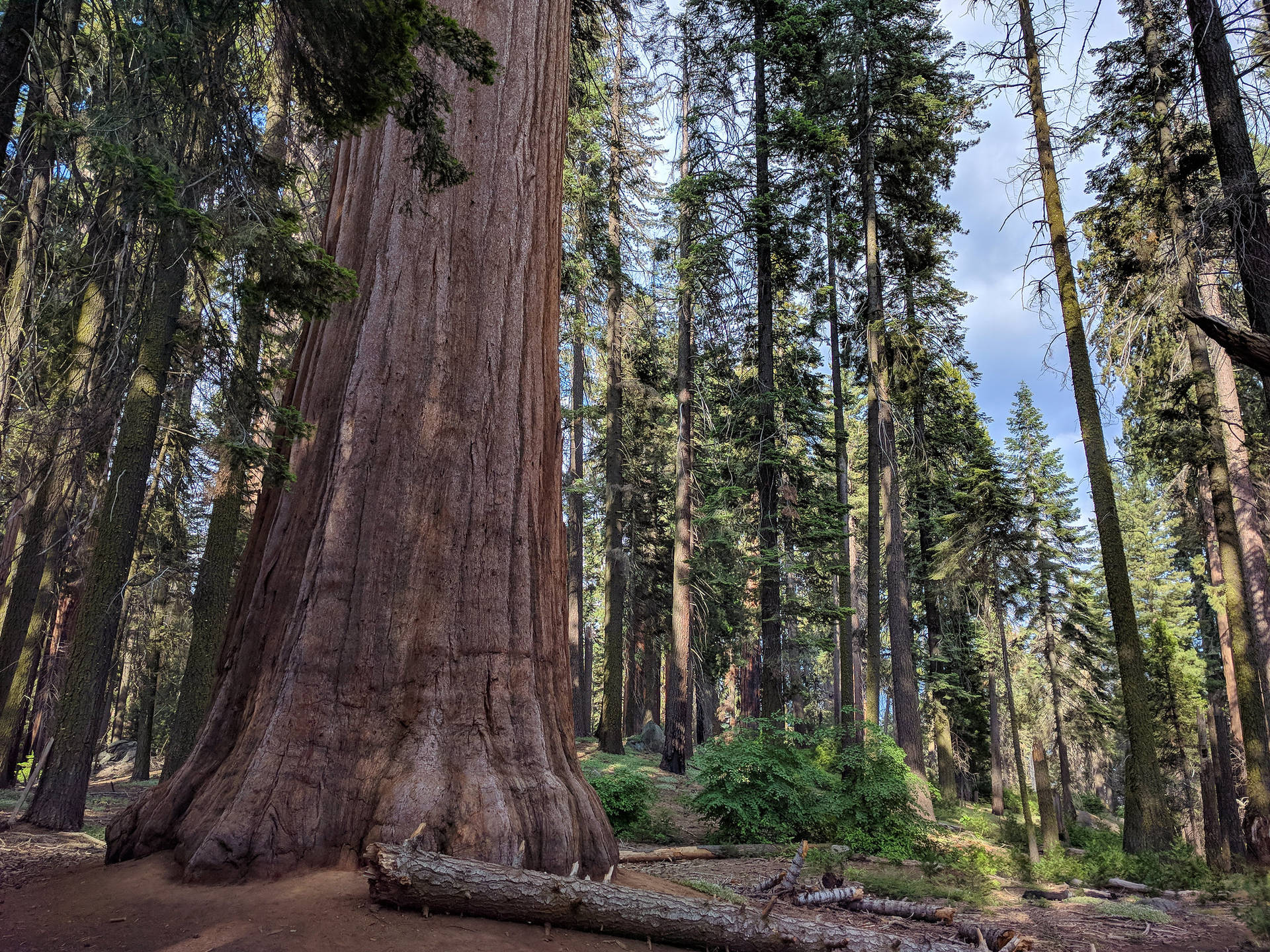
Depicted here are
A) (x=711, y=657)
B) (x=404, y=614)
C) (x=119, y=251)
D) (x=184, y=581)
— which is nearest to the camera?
(x=404, y=614)

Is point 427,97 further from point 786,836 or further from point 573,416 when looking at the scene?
point 573,416

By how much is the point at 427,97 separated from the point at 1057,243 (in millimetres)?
12336

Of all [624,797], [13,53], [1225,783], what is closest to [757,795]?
[624,797]

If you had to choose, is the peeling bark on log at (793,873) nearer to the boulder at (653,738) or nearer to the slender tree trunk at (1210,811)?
the slender tree trunk at (1210,811)

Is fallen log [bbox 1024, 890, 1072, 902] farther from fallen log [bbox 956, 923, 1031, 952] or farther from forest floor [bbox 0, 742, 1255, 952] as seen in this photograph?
fallen log [bbox 956, 923, 1031, 952]

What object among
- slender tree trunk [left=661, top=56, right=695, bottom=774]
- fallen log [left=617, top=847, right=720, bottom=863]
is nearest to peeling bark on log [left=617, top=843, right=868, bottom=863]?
fallen log [left=617, top=847, right=720, bottom=863]

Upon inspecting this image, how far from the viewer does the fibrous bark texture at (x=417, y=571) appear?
11.8ft

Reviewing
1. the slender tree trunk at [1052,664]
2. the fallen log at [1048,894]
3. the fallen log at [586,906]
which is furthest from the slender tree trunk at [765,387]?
the fallen log at [586,906]

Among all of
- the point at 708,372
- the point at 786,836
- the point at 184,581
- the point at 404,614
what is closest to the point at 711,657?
the point at 708,372

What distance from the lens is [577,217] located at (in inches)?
716

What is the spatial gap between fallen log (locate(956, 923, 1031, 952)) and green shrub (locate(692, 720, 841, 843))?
4904 mm

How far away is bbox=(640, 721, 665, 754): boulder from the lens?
23.4 meters

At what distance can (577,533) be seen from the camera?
73.7 feet

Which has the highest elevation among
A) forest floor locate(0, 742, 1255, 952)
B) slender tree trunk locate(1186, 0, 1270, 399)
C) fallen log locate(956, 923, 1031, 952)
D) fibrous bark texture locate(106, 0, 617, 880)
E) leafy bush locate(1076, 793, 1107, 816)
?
slender tree trunk locate(1186, 0, 1270, 399)
